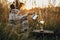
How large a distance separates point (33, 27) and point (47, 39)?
0.25 meters

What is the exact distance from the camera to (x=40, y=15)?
3594 mm

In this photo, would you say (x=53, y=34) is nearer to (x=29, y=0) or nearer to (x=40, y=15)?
(x=40, y=15)

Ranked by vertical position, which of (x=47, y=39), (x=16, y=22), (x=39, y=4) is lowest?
(x=47, y=39)

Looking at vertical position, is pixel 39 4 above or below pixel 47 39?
above

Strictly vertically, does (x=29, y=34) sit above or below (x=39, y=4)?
below

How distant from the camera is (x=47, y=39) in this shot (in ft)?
11.6

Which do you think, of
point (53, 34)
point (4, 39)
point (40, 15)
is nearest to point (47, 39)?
point (53, 34)

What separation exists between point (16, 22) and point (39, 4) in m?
0.39

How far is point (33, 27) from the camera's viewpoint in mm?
3592

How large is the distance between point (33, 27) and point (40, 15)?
19 centimetres

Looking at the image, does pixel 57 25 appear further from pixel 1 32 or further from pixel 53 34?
pixel 1 32

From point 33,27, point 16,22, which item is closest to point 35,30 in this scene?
point 33,27

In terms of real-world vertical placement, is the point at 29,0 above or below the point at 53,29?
above

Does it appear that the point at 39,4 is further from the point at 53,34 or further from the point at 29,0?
the point at 53,34
